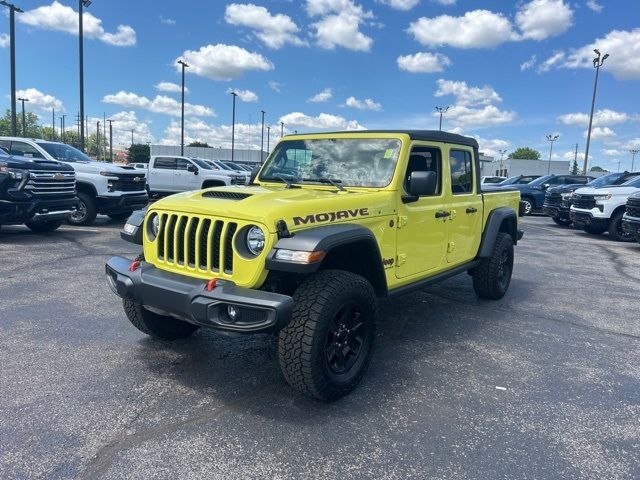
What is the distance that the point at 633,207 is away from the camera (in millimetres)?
10164

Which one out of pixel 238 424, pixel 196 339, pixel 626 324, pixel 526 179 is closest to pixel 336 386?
pixel 238 424

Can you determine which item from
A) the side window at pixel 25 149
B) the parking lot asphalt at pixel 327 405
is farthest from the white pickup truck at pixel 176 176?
the parking lot asphalt at pixel 327 405

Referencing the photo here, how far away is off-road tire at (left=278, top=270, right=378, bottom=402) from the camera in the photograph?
9.73ft

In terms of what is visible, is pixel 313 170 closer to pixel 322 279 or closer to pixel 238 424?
pixel 322 279

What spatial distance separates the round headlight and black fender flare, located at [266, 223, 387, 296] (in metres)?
0.11

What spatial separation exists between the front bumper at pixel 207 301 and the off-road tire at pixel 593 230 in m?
12.5

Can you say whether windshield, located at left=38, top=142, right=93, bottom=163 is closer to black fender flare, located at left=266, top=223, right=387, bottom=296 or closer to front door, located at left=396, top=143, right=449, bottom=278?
front door, located at left=396, top=143, right=449, bottom=278

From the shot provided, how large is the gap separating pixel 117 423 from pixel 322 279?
4.93ft

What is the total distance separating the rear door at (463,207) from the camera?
4.79 meters

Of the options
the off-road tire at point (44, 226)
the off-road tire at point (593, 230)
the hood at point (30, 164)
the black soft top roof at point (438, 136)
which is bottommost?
the off-road tire at point (44, 226)

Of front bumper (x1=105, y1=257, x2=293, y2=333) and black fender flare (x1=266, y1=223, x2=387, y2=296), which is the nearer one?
front bumper (x1=105, y1=257, x2=293, y2=333)

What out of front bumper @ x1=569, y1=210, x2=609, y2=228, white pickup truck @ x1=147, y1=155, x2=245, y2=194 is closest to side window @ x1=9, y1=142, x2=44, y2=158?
white pickup truck @ x1=147, y1=155, x2=245, y2=194

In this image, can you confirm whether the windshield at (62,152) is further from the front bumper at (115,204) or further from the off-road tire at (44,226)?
the off-road tire at (44,226)

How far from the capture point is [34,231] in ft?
32.6
